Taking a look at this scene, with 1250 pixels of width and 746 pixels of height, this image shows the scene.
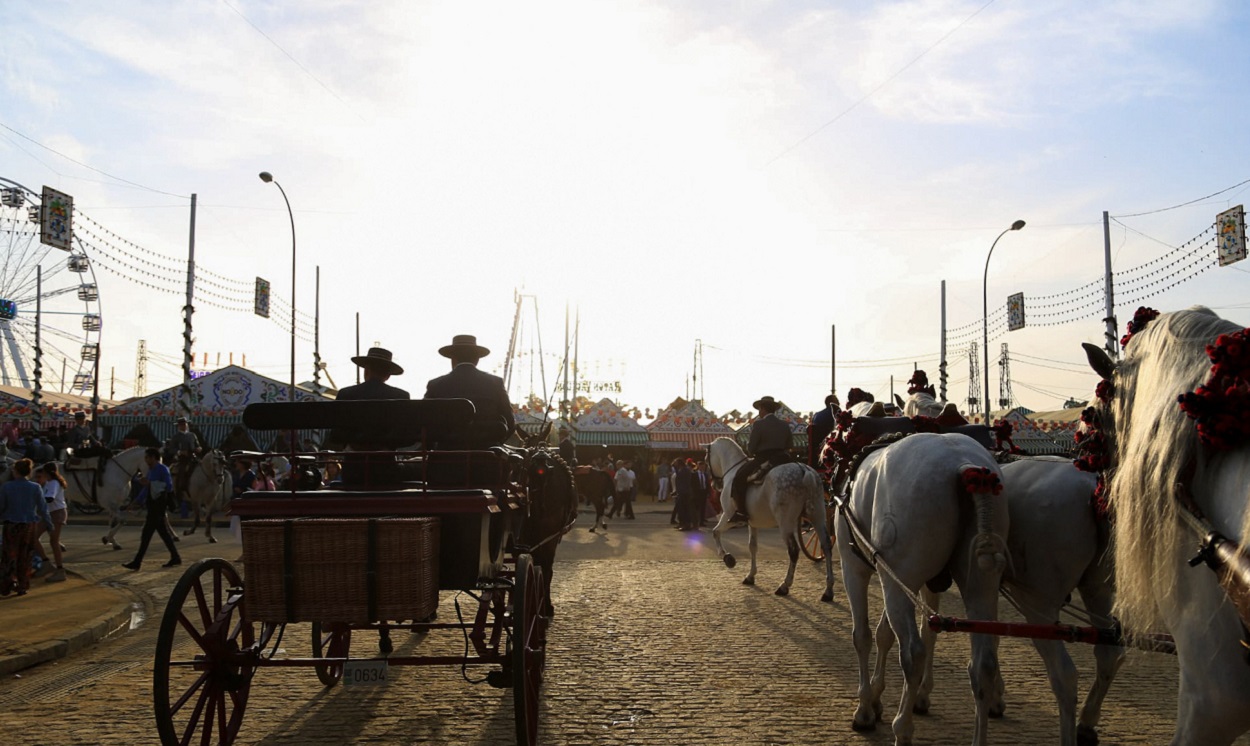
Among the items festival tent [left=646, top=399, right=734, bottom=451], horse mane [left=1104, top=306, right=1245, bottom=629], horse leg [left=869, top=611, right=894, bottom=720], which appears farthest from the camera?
festival tent [left=646, top=399, right=734, bottom=451]

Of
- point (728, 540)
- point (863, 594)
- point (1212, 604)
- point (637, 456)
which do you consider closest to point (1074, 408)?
point (637, 456)

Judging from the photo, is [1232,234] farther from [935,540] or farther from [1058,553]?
[935,540]

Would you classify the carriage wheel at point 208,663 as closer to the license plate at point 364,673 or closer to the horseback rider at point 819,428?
the license plate at point 364,673

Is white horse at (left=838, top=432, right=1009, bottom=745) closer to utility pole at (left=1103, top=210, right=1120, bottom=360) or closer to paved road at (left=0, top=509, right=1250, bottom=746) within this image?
paved road at (left=0, top=509, right=1250, bottom=746)

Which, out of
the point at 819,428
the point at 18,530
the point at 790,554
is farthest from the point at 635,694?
the point at 18,530

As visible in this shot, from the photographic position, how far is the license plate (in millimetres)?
A: 4656

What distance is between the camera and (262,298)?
3616cm

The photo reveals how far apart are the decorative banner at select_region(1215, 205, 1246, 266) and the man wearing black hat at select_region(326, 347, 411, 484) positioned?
22.3 meters

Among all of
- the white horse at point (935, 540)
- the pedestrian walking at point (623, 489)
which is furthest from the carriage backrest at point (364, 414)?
the pedestrian walking at point (623, 489)

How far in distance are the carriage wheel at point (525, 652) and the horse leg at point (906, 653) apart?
6.85 feet

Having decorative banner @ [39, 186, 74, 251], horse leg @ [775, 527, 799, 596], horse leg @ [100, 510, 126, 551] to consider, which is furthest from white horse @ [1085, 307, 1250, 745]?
decorative banner @ [39, 186, 74, 251]

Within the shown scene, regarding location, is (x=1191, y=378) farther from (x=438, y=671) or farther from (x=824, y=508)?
(x=824, y=508)

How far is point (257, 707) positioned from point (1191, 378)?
19.8ft

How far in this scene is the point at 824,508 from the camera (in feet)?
41.3
